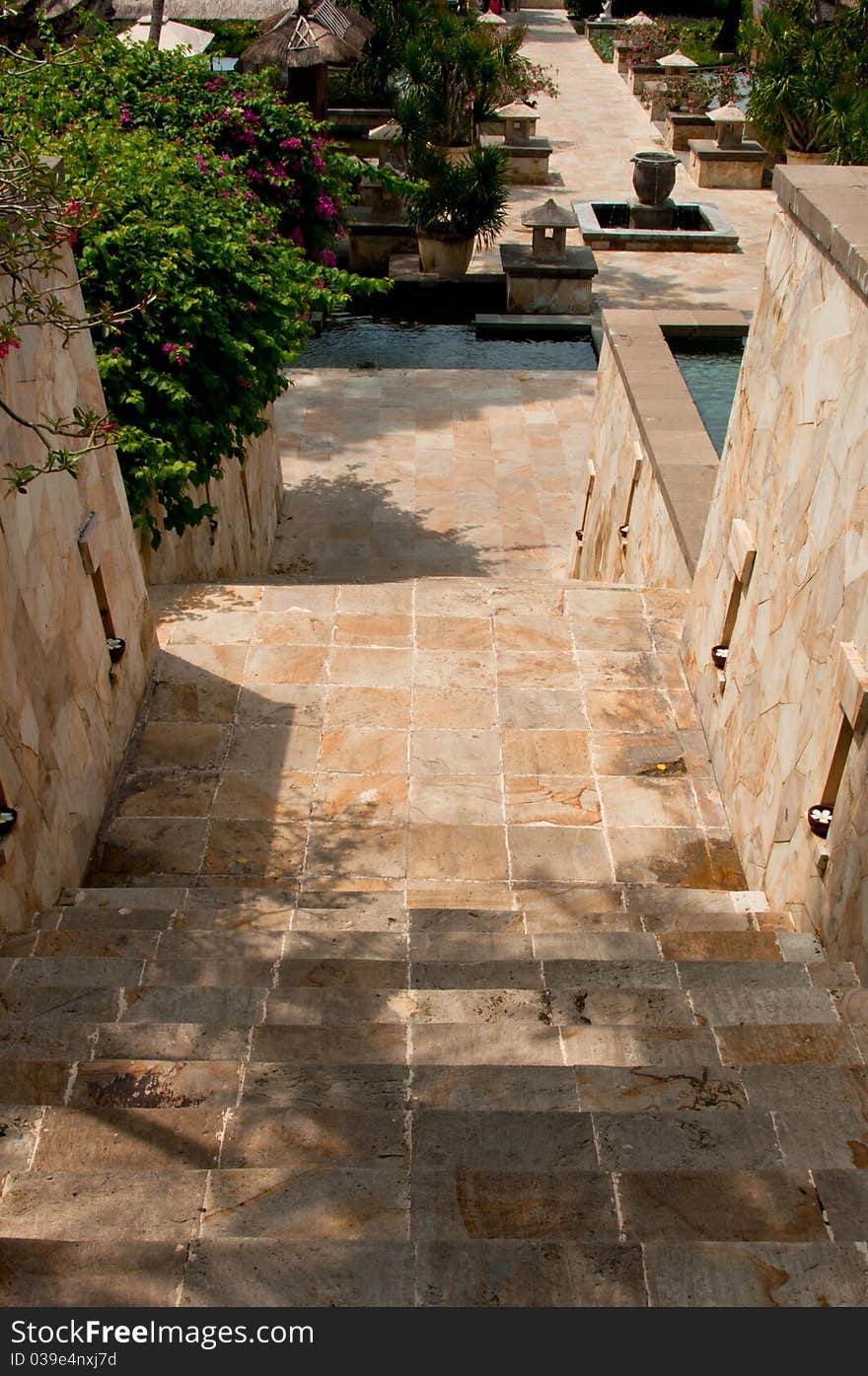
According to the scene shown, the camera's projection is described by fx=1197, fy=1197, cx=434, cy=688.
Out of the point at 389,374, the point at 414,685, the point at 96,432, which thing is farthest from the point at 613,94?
the point at 96,432

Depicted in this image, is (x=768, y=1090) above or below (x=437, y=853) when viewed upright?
above

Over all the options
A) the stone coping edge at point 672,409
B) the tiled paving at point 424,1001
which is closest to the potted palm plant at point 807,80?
the stone coping edge at point 672,409

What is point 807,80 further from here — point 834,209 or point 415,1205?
point 415,1205

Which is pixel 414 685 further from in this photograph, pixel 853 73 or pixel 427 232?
pixel 853 73

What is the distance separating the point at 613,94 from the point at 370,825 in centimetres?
3461

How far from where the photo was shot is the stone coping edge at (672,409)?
9266 millimetres

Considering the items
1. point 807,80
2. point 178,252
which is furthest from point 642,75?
point 178,252

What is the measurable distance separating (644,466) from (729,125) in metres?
19.9

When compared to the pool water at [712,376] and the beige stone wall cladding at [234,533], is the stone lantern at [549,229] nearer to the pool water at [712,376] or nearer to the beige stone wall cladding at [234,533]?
the pool water at [712,376]

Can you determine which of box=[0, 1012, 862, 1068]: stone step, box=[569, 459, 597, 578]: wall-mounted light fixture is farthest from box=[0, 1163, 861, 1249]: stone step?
box=[569, 459, 597, 578]: wall-mounted light fixture

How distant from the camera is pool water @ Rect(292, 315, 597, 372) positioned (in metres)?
18.3

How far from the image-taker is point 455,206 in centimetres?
2012

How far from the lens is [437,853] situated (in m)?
6.39

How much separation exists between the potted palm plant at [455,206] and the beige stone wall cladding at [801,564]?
48.1 ft
